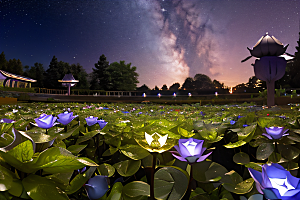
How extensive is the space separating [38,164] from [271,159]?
0.93 metres

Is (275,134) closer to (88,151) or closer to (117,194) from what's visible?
(117,194)

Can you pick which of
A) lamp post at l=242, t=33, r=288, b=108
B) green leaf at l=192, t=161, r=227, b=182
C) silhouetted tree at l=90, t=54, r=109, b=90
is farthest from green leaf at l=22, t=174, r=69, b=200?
silhouetted tree at l=90, t=54, r=109, b=90

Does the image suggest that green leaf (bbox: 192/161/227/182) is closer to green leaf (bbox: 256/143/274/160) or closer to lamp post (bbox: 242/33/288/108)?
green leaf (bbox: 256/143/274/160)

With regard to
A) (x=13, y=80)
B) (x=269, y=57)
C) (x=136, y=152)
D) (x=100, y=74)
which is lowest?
(x=136, y=152)

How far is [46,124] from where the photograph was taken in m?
0.69

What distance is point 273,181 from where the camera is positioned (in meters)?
0.48

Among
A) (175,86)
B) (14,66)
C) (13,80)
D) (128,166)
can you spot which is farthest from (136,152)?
(14,66)

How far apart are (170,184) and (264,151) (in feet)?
1.65

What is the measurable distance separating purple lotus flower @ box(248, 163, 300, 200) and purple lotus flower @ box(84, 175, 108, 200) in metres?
0.44

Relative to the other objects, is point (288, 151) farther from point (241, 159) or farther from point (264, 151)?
point (241, 159)

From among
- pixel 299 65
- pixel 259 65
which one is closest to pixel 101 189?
pixel 259 65

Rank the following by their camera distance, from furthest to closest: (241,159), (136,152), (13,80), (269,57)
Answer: (13,80), (269,57), (241,159), (136,152)

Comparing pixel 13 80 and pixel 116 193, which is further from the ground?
pixel 13 80

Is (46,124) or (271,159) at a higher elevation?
(46,124)
